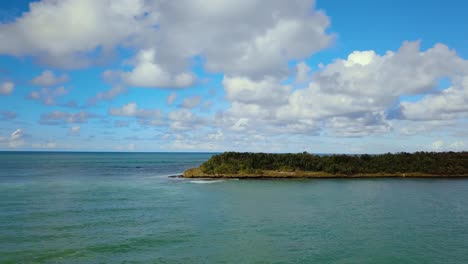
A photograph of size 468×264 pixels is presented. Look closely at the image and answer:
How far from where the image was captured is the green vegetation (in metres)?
112

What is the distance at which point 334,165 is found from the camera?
11356cm

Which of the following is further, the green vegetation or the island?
the green vegetation

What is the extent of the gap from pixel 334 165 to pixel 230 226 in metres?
74.4

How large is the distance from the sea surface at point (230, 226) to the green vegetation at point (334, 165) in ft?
106

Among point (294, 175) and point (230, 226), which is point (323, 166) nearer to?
point (294, 175)

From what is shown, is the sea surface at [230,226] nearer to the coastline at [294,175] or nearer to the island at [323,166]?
the coastline at [294,175]

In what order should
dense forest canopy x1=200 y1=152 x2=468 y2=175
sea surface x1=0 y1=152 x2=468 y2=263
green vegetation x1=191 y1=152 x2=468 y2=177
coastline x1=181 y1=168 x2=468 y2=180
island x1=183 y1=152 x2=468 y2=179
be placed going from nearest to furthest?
sea surface x1=0 y1=152 x2=468 y2=263 → coastline x1=181 y1=168 x2=468 y2=180 → island x1=183 y1=152 x2=468 y2=179 → green vegetation x1=191 y1=152 x2=468 y2=177 → dense forest canopy x1=200 y1=152 x2=468 y2=175

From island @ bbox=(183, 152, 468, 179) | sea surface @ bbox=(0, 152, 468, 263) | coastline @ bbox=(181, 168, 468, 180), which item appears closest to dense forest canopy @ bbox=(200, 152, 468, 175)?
island @ bbox=(183, 152, 468, 179)

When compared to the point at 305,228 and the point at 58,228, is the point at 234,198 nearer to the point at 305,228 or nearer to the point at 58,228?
the point at 305,228

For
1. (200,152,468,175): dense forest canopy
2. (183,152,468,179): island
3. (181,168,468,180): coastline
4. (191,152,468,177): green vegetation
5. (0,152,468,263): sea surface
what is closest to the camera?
(0,152,468,263): sea surface

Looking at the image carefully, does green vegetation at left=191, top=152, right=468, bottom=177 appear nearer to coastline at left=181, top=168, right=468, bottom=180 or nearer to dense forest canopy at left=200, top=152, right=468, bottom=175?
dense forest canopy at left=200, top=152, right=468, bottom=175

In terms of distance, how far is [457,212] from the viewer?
56.8 metres

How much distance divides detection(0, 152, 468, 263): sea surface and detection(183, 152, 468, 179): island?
30788 millimetres

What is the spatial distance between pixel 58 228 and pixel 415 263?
127ft
